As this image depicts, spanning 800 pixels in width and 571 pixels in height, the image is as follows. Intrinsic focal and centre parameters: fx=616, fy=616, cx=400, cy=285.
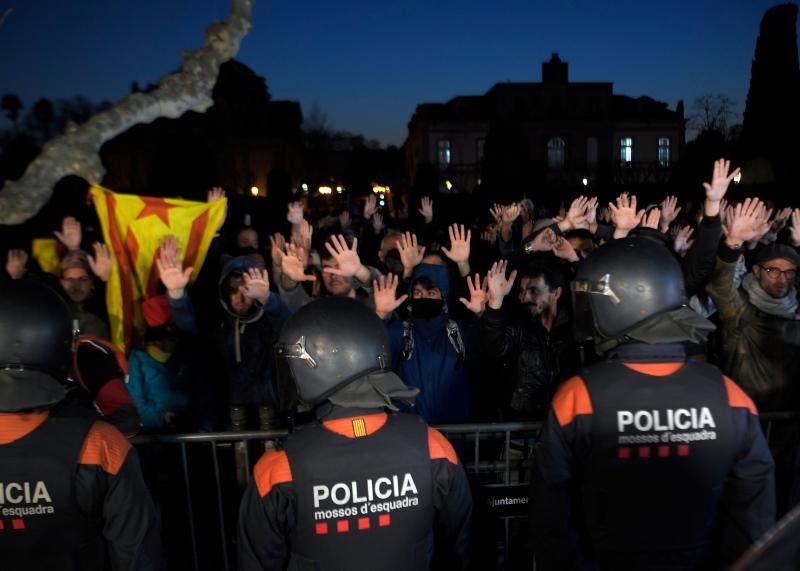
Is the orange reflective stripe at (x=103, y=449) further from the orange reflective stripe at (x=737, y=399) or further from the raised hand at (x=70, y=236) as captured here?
the raised hand at (x=70, y=236)

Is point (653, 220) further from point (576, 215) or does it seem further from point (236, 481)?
point (236, 481)

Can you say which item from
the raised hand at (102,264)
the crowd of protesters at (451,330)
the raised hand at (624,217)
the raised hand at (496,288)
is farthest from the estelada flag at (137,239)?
the raised hand at (624,217)

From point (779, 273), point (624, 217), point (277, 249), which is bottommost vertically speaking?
point (779, 273)

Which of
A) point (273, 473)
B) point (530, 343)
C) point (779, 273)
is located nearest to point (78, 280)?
A: point (530, 343)

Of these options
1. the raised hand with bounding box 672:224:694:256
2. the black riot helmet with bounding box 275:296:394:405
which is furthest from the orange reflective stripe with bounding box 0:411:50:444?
the raised hand with bounding box 672:224:694:256

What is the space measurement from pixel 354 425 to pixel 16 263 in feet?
18.8

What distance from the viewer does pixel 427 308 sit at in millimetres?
4875

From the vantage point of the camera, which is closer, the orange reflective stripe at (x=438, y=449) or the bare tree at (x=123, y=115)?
the orange reflective stripe at (x=438, y=449)

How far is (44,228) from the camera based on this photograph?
12.1 metres

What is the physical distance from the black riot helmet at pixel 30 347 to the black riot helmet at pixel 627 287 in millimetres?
2378

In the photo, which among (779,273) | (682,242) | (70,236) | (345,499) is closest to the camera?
(345,499)

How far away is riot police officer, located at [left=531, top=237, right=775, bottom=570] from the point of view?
2.58 m

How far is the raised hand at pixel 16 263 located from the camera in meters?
6.55

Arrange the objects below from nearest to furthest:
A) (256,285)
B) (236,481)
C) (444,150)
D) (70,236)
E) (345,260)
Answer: (236,481), (256,285), (345,260), (70,236), (444,150)
